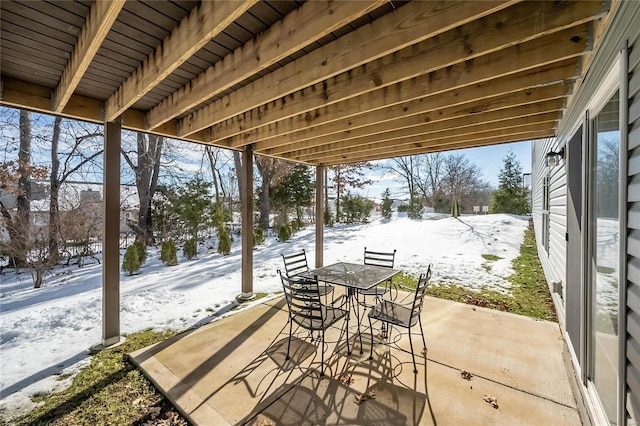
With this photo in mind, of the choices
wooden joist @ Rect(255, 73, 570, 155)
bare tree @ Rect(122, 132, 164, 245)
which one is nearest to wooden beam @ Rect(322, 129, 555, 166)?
wooden joist @ Rect(255, 73, 570, 155)

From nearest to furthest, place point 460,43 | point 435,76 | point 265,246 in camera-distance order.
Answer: point 460,43 < point 435,76 < point 265,246

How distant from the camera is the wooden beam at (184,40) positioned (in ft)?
4.87

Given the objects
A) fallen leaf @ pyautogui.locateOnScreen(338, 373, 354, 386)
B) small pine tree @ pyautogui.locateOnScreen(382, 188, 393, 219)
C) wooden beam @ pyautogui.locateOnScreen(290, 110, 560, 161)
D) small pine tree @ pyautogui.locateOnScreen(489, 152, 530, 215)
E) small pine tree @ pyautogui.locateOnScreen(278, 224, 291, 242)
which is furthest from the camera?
small pine tree @ pyautogui.locateOnScreen(382, 188, 393, 219)

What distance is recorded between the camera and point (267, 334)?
3357 millimetres

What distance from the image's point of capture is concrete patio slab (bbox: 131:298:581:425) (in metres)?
2.09

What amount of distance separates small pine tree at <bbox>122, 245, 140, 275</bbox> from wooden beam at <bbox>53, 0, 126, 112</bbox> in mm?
4731

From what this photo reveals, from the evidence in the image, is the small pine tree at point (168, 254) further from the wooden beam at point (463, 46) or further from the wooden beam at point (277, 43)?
the wooden beam at point (463, 46)

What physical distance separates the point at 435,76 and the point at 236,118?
8.51ft

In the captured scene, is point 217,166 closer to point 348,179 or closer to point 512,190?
point 348,179

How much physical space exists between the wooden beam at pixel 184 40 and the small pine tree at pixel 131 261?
487cm

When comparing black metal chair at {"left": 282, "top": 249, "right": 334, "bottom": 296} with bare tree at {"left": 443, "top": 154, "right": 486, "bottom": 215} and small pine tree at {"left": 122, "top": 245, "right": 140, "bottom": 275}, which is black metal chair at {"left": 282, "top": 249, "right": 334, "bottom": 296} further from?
bare tree at {"left": 443, "top": 154, "right": 486, "bottom": 215}

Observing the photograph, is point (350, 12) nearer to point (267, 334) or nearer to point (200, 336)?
point (267, 334)

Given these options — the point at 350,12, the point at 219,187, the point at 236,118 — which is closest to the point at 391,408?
the point at 350,12

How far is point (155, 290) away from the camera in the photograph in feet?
16.6
